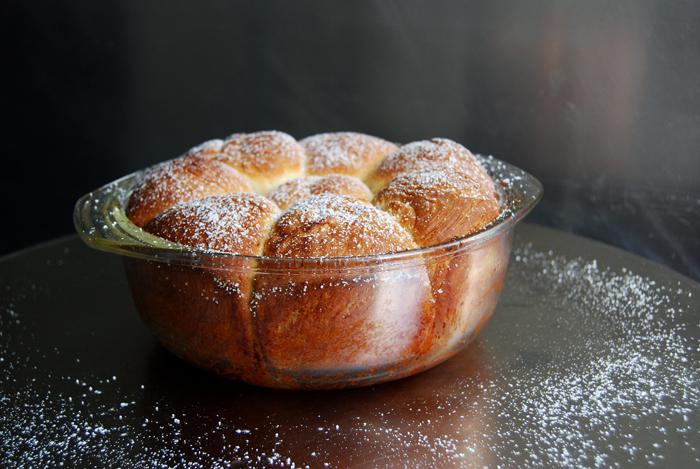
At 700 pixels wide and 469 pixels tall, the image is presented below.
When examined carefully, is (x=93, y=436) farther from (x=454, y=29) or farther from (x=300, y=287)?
(x=454, y=29)

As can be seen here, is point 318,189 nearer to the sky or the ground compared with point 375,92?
nearer to the sky

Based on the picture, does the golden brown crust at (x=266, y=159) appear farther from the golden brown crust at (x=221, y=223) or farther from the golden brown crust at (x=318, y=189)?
the golden brown crust at (x=221, y=223)

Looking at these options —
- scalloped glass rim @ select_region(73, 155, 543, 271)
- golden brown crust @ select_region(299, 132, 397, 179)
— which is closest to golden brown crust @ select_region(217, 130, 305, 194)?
golden brown crust @ select_region(299, 132, 397, 179)

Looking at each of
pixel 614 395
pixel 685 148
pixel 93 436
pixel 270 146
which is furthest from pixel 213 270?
pixel 685 148

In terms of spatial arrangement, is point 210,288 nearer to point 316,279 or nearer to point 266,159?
point 316,279

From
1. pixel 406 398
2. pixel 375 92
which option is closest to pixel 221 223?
pixel 406 398

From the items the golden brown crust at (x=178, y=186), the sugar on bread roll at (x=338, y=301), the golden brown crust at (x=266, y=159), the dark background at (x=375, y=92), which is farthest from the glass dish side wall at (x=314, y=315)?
the dark background at (x=375, y=92)
